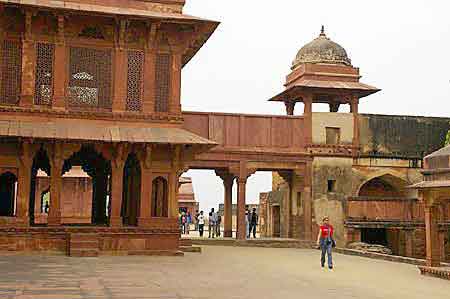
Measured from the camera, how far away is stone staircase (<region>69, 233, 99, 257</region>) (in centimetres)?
1658

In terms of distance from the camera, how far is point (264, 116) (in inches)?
992

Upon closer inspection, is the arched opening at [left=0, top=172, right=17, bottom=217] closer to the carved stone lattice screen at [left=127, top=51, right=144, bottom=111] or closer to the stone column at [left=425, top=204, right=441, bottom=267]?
the carved stone lattice screen at [left=127, top=51, right=144, bottom=111]

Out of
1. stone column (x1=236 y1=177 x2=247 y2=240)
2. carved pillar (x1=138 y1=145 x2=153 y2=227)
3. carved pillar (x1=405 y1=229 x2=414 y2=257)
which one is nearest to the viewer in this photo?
carved pillar (x1=138 y1=145 x2=153 y2=227)

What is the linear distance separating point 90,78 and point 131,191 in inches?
151

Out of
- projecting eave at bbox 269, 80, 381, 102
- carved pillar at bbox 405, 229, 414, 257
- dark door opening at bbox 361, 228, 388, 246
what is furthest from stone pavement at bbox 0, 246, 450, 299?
dark door opening at bbox 361, 228, 388, 246

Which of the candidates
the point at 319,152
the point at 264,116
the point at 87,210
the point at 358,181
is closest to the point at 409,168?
the point at 358,181

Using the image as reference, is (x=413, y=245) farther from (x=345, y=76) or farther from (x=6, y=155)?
(x=6, y=155)

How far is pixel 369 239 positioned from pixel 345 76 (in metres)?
7.09

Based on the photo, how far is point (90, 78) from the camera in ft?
59.7

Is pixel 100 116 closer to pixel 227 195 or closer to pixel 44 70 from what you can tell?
pixel 44 70

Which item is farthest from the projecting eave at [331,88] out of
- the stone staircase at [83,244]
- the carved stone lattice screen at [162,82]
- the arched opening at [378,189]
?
the stone staircase at [83,244]

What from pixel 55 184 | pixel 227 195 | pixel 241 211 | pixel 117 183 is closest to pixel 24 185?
pixel 55 184

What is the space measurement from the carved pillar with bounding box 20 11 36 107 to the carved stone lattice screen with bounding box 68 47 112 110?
100 cm

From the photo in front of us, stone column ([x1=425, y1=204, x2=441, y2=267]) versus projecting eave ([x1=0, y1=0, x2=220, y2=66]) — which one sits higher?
projecting eave ([x1=0, y1=0, x2=220, y2=66])
